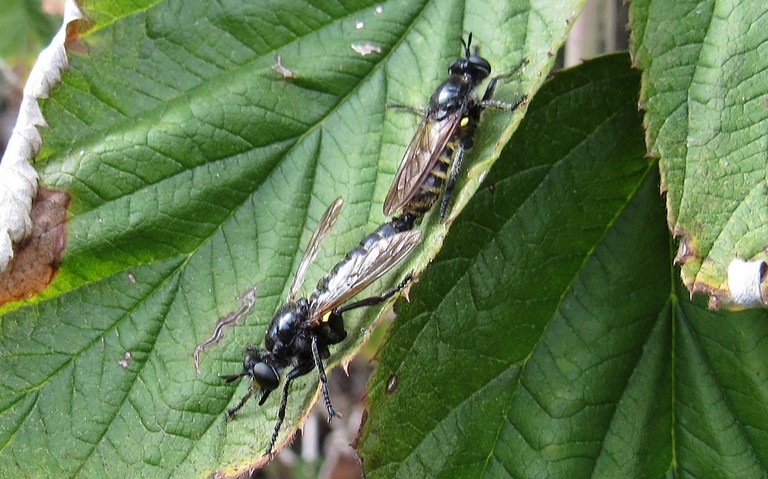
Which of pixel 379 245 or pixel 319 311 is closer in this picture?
pixel 379 245

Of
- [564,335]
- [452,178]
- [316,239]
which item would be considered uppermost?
[452,178]

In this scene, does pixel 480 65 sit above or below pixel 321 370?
above

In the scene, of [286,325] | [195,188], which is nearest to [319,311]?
[286,325]

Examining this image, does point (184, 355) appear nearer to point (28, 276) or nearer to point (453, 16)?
point (28, 276)

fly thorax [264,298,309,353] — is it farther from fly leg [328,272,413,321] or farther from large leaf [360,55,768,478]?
large leaf [360,55,768,478]

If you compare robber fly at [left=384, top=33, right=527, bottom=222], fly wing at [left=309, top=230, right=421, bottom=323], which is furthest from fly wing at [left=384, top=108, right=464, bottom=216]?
fly wing at [left=309, top=230, right=421, bottom=323]

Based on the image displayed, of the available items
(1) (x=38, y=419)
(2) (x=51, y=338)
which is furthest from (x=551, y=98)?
(1) (x=38, y=419)

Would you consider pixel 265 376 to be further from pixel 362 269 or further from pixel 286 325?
pixel 362 269

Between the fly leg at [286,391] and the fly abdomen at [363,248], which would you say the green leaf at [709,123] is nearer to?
the fly abdomen at [363,248]
